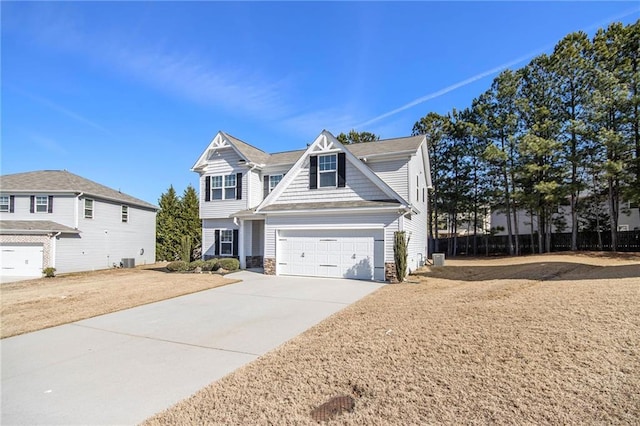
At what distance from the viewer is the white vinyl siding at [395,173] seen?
15750 mm

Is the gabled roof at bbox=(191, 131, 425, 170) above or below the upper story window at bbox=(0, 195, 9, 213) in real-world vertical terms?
above

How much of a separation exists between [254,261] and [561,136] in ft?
75.7

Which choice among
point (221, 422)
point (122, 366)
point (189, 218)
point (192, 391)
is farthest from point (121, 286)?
point (189, 218)

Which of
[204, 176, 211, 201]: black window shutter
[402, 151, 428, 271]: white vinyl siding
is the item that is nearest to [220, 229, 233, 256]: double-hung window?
[204, 176, 211, 201]: black window shutter

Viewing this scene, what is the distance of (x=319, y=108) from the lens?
19.7m

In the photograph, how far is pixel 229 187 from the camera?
61.6 feet

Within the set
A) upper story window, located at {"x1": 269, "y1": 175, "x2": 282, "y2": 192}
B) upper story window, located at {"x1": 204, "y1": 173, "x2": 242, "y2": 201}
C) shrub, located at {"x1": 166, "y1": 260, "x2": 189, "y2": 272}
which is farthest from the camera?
upper story window, located at {"x1": 269, "y1": 175, "x2": 282, "y2": 192}

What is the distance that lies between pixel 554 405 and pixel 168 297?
10072 millimetres

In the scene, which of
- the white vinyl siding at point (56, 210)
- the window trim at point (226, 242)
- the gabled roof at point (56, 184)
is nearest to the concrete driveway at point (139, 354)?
the window trim at point (226, 242)

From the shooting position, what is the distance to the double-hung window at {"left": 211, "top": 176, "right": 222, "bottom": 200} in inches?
749

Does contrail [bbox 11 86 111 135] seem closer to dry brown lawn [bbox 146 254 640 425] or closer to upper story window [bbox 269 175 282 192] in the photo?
upper story window [bbox 269 175 282 192]

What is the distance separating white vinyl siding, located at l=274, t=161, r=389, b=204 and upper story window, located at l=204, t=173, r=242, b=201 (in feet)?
13.2

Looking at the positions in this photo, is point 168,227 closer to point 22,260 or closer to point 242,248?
point 22,260

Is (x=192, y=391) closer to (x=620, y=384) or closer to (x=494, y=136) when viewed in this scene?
(x=620, y=384)
